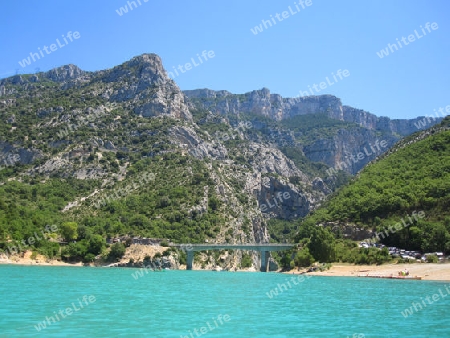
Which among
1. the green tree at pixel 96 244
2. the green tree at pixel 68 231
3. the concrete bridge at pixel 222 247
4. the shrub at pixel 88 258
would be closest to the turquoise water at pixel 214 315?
the shrub at pixel 88 258

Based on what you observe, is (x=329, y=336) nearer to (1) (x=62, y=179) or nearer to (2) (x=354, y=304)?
(2) (x=354, y=304)

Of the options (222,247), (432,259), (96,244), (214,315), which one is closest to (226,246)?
(222,247)

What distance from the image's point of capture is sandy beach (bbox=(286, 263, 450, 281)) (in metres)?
62.6

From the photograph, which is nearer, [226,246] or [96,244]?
[96,244]

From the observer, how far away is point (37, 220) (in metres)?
104

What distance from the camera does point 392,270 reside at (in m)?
71.4

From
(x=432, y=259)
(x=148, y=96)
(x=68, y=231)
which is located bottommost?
(x=432, y=259)

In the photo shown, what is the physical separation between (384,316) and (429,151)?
313 feet

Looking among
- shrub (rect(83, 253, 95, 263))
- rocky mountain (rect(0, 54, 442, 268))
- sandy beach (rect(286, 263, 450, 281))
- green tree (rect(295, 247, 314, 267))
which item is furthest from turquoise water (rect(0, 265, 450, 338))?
rocky mountain (rect(0, 54, 442, 268))

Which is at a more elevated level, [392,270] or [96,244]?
[96,244]

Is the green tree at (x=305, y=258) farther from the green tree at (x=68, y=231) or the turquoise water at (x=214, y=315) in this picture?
the green tree at (x=68, y=231)

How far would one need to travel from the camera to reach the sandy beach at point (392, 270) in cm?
6259

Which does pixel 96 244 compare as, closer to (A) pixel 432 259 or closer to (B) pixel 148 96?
(A) pixel 432 259

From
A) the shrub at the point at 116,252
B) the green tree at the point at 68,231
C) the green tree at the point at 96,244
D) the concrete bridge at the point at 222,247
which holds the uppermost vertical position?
the green tree at the point at 68,231
